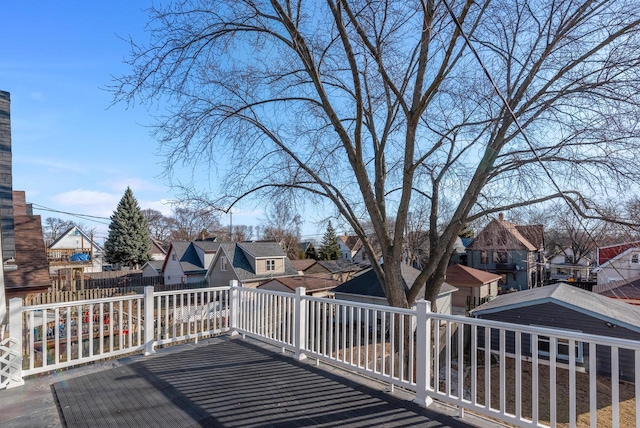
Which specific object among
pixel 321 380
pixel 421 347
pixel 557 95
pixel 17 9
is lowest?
pixel 321 380

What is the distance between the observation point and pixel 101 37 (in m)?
4.96

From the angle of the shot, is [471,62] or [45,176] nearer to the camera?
[471,62]

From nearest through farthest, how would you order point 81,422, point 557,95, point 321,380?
point 81,422 < point 321,380 < point 557,95

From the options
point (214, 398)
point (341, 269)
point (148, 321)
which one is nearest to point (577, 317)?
point (214, 398)

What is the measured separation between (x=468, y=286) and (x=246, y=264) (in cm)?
1256

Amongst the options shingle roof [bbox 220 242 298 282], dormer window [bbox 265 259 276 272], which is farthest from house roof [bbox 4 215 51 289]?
dormer window [bbox 265 259 276 272]

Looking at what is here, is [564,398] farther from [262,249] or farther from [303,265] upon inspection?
[303,265]

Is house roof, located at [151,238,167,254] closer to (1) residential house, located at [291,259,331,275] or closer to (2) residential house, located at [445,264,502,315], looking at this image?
(1) residential house, located at [291,259,331,275]

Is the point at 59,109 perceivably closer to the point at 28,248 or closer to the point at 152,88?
the point at 152,88

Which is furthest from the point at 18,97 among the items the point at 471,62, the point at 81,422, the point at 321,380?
the point at 471,62

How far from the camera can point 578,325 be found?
405 inches

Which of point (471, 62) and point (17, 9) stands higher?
point (17, 9)

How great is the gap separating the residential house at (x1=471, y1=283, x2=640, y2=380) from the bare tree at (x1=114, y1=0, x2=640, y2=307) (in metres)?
6.35

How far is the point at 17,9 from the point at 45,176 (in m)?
7.92
